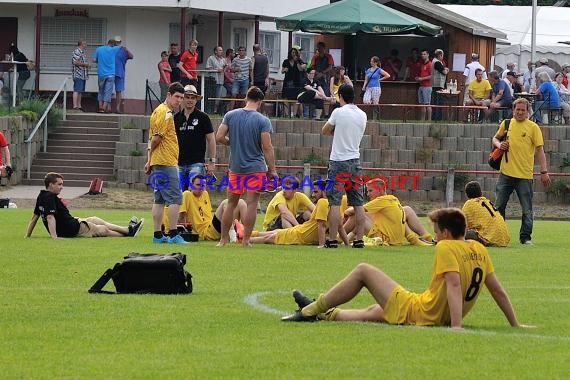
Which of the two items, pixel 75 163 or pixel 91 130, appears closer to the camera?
pixel 75 163

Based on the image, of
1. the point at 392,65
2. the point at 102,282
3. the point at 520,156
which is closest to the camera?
the point at 102,282

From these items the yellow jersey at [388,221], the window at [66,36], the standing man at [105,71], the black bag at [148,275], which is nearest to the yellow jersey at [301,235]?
the yellow jersey at [388,221]

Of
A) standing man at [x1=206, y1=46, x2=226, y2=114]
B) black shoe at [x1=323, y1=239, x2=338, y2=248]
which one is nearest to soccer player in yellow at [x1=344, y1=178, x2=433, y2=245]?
black shoe at [x1=323, y1=239, x2=338, y2=248]

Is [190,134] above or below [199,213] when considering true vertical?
above

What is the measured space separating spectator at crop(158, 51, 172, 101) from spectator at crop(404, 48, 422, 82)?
6456 mm

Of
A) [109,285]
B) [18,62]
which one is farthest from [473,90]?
[109,285]

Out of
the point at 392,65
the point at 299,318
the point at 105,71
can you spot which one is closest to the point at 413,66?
the point at 392,65

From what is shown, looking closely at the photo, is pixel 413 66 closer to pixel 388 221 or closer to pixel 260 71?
pixel 260 71

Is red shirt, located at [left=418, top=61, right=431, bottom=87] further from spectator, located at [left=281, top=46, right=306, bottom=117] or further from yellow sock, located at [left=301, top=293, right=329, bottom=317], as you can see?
yellow sock, located at [left=301, top=293, right=329, bottom=317]

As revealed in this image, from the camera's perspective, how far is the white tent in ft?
153

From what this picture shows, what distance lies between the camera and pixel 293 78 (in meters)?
37.0

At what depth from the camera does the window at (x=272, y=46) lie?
47281 millimetres

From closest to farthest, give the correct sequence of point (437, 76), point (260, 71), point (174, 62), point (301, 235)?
point (301, 235), point (260, 71), point (437, 76), point (174, 62)

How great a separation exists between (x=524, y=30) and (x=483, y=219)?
Answer: 3030 cm
